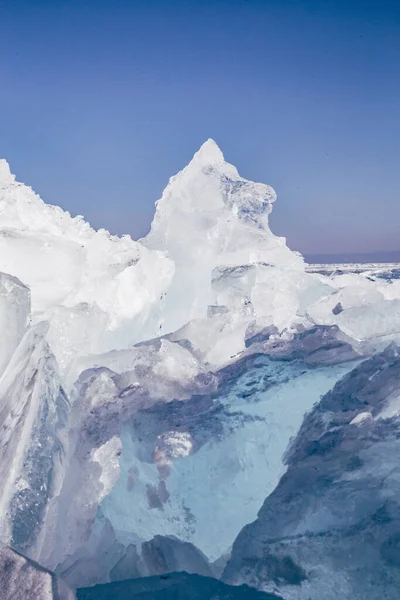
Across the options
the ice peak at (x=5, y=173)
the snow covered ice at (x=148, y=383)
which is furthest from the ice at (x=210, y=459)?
the ice peak at (x=5, y=173)

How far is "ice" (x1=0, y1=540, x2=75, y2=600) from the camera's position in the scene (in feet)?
11.9

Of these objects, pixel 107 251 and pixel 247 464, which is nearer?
pixel 247 464

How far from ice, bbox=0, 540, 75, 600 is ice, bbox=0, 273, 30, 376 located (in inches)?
86.3

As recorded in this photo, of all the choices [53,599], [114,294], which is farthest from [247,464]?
[114,294]

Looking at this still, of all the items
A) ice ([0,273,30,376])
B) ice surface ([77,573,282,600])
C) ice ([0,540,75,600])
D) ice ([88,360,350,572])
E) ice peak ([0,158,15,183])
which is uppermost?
ice peak ([0,158,15,183])

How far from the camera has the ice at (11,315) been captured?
18.7 feet

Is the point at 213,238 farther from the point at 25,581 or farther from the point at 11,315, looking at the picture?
the point at 25,581

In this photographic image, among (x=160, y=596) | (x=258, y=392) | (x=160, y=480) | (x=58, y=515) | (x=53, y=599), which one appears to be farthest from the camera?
(x=258, y=392)

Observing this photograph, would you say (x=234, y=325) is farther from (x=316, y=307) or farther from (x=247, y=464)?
(x=247, y=464)

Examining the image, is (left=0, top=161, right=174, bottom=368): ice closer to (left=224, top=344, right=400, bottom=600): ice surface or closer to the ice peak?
the ice peak

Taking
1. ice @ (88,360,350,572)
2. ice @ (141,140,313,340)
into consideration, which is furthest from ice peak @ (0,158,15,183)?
ice @ (88,360,350,572)

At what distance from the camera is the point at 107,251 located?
23.4 feet

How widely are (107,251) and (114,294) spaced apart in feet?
1.84

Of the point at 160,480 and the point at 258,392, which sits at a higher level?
the point at 258,392
